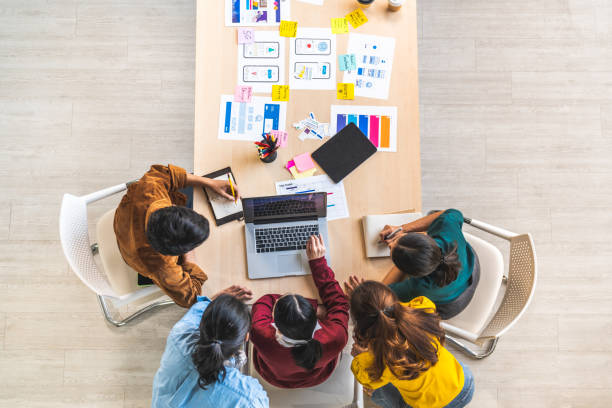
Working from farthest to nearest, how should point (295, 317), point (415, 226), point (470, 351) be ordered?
point (470, 351)
point (415, 226)
point (295, 317)

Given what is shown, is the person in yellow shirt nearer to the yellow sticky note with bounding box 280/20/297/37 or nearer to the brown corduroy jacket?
the brown corduroy jacket

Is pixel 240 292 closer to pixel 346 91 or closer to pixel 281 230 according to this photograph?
pixel 281 230

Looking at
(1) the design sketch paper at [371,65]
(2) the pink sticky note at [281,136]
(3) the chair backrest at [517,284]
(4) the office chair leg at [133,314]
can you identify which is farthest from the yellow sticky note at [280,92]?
(4) the office chair leg at [133,314]

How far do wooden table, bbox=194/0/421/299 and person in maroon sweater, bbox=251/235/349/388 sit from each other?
0.27 ft

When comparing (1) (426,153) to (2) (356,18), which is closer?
(2) (356,18)

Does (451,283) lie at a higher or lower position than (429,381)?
higher

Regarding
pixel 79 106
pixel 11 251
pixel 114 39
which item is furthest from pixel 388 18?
pixel 11 251

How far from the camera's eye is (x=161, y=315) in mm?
2266

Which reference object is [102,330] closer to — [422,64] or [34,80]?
[34,80]

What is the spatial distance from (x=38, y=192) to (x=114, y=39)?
1056mm

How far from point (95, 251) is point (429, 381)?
164 cm

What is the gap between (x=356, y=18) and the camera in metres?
1.76

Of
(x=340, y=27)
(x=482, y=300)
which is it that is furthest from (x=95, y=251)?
(x=482, y=300)

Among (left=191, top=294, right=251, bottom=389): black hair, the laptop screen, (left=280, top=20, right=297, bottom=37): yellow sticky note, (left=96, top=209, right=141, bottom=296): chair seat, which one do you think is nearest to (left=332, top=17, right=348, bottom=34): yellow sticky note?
(left=280, top=20, right=297, bottom=37): yellow sticky note
